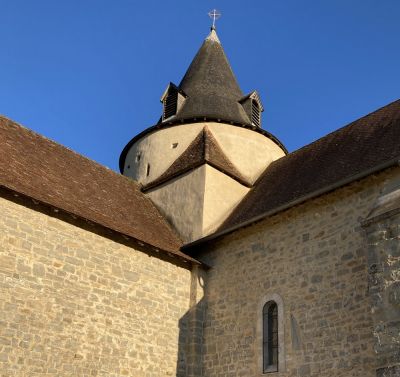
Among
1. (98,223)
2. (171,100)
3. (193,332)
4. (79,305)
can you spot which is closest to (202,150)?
(171,100)

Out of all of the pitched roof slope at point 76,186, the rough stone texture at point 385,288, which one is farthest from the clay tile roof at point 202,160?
the rough stone texture at point 385,288

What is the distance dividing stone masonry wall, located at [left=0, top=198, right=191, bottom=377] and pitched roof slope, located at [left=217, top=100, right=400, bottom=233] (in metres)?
2.17

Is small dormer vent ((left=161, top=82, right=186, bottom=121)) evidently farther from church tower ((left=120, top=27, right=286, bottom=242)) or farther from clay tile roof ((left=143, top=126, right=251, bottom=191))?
clay tile roof ((left=143, top=126, right=251, bottom=191))

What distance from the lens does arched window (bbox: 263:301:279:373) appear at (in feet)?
31.1

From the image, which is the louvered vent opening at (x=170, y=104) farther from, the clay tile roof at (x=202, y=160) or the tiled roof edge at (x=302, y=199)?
the tiled roof edge at (x=302, y=199)

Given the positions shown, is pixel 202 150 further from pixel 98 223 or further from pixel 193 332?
pixel 193 332

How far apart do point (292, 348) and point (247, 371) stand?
1080mm

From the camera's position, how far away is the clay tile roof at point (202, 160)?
12992mm

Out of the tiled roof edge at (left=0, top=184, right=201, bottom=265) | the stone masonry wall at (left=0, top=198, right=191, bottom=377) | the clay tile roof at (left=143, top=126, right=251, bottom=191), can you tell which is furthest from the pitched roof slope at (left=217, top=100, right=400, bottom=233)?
the stone masonry wall at (left=0, top=198, right=191, bottom=377)

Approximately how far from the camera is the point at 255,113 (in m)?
15.7

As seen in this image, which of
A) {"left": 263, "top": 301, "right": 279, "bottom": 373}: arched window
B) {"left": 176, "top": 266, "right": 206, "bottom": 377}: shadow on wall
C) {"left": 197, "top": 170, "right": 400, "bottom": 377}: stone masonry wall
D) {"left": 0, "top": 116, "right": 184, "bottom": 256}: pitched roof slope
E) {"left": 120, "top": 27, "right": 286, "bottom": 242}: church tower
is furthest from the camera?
{"left": 120, "top": 27, "right": 286, "bottom": 242}: church tower

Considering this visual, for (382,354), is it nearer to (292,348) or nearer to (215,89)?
(292,348)

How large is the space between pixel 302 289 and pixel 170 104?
7.97m

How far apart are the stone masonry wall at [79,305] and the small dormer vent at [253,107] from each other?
6156 millimetres
